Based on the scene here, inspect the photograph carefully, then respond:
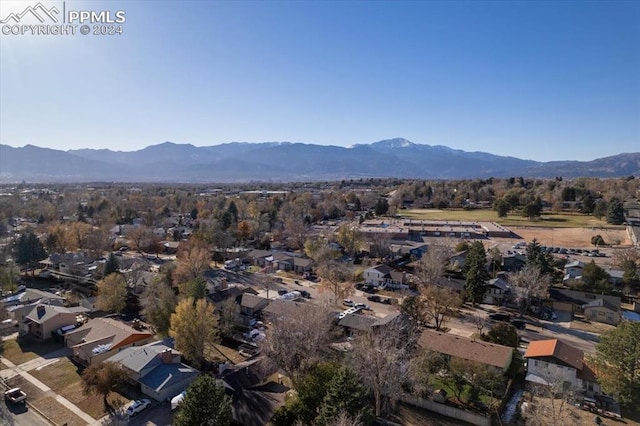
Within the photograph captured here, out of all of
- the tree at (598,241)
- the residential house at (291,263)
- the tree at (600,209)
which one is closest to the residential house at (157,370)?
the residential house at (291,263)

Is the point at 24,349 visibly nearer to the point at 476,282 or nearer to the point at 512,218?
the point at 476,282

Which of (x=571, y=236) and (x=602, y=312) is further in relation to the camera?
(x=571, y=236)

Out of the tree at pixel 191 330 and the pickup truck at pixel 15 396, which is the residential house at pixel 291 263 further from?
the pickup truck at pixel 15 396

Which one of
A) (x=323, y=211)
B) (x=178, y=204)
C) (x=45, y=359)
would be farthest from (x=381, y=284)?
(x=178, y=204)

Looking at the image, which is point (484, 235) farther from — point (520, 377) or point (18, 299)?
point (18, 299)

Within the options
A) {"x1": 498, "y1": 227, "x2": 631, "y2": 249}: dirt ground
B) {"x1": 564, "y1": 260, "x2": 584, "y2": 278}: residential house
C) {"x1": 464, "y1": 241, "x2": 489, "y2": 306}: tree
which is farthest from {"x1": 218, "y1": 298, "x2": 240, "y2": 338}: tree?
{"x1": 498, "y1": 227, "x2": 631, "y2": 249}: dirt ground

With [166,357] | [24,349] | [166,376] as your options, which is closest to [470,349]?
[166,376]
